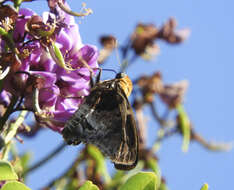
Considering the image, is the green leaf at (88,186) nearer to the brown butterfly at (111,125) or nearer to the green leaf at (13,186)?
the green leaf at (13,186)

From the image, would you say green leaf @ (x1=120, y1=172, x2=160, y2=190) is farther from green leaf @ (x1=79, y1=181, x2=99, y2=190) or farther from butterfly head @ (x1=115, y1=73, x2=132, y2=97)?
butterfly head @ (x1=115, y1=73, x2=132, y2=97)

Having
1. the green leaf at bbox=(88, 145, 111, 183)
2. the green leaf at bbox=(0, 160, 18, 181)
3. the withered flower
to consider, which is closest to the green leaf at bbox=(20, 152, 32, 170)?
the green leaf at bbox=(88, 145, 111, 183)

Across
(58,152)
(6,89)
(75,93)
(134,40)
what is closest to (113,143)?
(75,93)

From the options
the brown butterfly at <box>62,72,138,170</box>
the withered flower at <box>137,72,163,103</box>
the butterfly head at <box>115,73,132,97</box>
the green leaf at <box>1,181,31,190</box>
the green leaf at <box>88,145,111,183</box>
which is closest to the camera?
the green leaf at <box>1,181,31,190</box>

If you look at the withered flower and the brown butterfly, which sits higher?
the brown butterfly

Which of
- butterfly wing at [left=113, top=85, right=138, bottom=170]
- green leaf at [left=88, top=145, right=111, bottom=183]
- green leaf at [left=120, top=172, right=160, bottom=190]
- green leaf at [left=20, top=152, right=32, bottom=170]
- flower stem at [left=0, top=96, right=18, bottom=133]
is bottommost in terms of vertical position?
green leaf at [left=20, top=152, right=32, bottom=170]

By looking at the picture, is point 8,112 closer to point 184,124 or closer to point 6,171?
point 6,171

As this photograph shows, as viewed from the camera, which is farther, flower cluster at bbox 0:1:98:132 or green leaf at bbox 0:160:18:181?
flower cluster at bbox 0:1:98:132

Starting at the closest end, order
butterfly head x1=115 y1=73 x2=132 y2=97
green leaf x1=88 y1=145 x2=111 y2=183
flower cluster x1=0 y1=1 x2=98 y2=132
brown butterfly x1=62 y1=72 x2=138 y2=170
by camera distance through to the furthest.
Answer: flower cluster x1=0 y1=1 x2=98 y2=132 → brown butterfly x1=62 y1=72 x2=138 y2=170 → butterfly head x1=115 y1=73 x2=132 y2=97 → green leaf x1=88 y1=145 x2=111 y2=183
